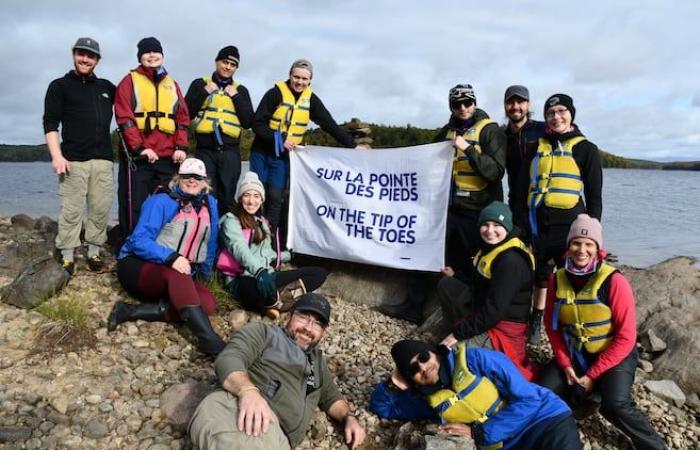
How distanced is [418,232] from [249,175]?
2.26 m

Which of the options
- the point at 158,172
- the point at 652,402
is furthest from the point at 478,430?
the point at 158,172

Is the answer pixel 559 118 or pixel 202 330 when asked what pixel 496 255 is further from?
pixel 202 330

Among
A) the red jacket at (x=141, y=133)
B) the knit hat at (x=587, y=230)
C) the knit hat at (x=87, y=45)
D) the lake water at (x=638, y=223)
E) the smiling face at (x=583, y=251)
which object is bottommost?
the lake water at (x=638, y=223)

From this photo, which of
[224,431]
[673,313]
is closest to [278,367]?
[224,431]

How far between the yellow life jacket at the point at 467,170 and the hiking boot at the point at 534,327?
155 cm

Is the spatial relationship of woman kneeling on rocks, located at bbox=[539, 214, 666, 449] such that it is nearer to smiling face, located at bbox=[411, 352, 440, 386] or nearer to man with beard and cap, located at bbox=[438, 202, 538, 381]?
man with beard and cap, located at bbox=[438, 202, 538, 381]

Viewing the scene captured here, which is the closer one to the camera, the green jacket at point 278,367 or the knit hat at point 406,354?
the green jacket at point 278,367

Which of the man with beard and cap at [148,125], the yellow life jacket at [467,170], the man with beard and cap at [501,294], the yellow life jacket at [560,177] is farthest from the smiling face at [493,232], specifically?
the man with beard and cap at [148,125]

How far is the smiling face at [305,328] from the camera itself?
4031 mm

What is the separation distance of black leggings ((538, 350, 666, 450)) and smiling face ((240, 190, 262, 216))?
3.82m

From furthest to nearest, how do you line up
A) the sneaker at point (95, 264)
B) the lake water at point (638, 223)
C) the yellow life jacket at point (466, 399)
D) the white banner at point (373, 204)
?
the lake water at point (638, 223), the white banner at point (373, 204), the sneaker at point (95, 264), the yellow life jacket at point (466, 399)

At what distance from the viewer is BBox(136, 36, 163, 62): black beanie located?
6320 mm

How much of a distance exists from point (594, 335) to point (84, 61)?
19.4 ft

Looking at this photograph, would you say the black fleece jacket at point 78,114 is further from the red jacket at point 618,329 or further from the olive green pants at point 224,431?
the red jacket at point 618,329
